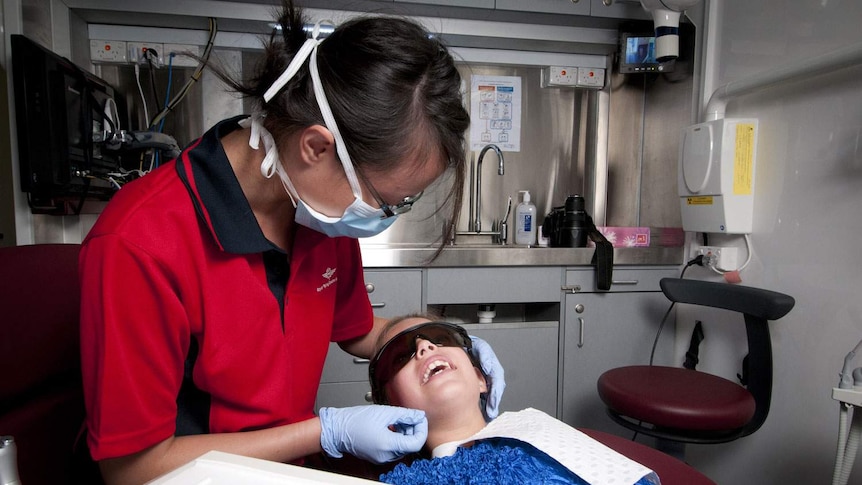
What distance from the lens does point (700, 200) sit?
2104mm

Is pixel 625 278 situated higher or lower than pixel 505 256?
lower

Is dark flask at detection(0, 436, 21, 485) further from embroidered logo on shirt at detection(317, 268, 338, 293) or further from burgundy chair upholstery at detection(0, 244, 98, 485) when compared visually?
embroidered logo on shirt at detection(317, 268, 338, 293)

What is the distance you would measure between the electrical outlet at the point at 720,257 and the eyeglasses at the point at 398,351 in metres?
1.43

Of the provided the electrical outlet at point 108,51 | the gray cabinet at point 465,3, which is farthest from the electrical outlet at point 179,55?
the gray cabinet at point 465,3

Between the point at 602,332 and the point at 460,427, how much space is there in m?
1.33

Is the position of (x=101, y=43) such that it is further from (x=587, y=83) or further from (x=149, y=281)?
(x=587, y=83)

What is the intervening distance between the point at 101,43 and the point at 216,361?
2178 millimetres

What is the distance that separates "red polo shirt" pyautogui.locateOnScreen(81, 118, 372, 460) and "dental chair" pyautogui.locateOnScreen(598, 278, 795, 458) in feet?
3.37

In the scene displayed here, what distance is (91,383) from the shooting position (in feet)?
2.39

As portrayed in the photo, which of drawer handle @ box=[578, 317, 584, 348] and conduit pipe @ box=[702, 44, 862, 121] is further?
drawer handle @ box=[578, 317, 584, 348]

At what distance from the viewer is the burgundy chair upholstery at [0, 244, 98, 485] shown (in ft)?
2.48

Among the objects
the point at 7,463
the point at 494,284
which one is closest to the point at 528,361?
the point at 494,284

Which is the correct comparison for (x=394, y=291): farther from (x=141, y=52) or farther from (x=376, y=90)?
(x=141, y=52)

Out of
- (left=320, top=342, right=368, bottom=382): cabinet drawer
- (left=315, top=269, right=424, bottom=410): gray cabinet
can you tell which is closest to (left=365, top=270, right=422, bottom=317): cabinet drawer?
(left=315, top=269, right=424, bottom=410): gray cabinet
